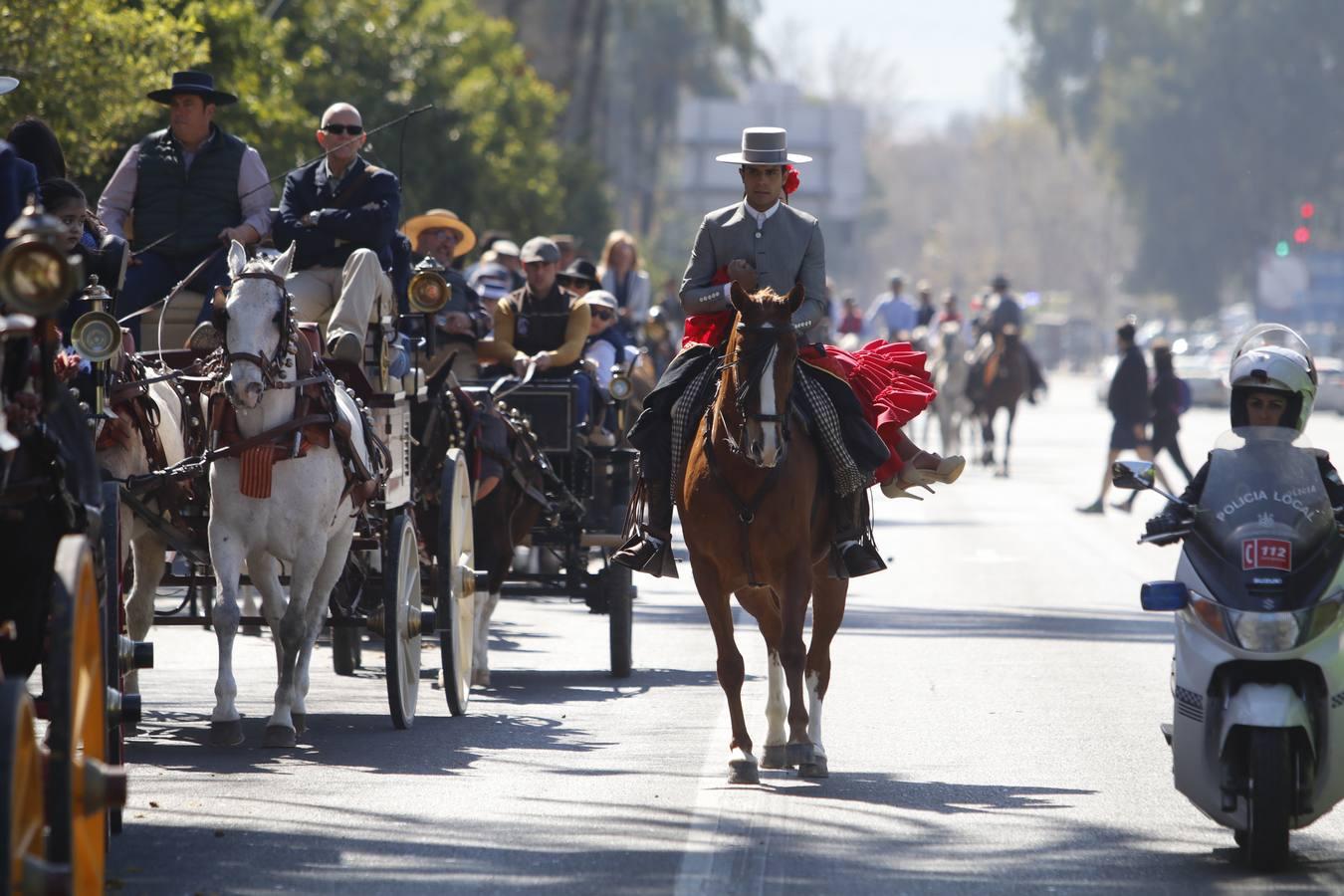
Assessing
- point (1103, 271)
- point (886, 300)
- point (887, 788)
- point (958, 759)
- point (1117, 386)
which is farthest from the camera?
point (1103, 271)

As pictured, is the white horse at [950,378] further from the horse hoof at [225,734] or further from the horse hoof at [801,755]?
the horse hoof at [801,755]

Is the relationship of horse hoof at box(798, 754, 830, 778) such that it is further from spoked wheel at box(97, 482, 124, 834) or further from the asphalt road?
spoked wheel at box(97, 482, 124, 834)

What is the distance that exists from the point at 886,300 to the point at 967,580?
19.2 metres

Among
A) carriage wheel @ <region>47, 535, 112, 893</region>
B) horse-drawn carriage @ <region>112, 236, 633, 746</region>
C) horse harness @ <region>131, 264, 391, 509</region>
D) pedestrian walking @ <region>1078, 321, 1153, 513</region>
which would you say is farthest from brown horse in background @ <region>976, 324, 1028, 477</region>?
carriage wheel @ <region>47, 535, 112, 893</region>

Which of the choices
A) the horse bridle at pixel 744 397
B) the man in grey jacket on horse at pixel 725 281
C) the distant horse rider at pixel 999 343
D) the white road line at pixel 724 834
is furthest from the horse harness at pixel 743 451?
the distant horse rider at pixel 999 343

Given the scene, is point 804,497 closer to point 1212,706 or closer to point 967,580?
point 1212,706

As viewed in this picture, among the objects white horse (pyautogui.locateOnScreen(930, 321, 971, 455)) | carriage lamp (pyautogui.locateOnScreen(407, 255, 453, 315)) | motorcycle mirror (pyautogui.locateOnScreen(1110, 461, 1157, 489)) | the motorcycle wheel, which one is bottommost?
white horse (pyautogui.locateOnScreen(930, 321, 971, 455))

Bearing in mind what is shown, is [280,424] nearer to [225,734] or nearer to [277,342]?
[277,342]

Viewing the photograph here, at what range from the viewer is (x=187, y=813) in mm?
9211

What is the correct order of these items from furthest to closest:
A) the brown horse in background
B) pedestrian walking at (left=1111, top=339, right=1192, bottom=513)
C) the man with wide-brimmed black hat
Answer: the brown horse in background < pedestrian walking at (left=1111, top=339, right=1192, bottom=513) < the man with wide-brimmed black hat

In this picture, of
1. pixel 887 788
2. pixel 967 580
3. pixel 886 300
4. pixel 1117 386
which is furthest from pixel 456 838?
pixel 886 300

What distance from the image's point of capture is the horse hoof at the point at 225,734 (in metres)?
10.9

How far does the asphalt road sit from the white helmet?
1615mm

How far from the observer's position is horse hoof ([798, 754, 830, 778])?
33.2ft
